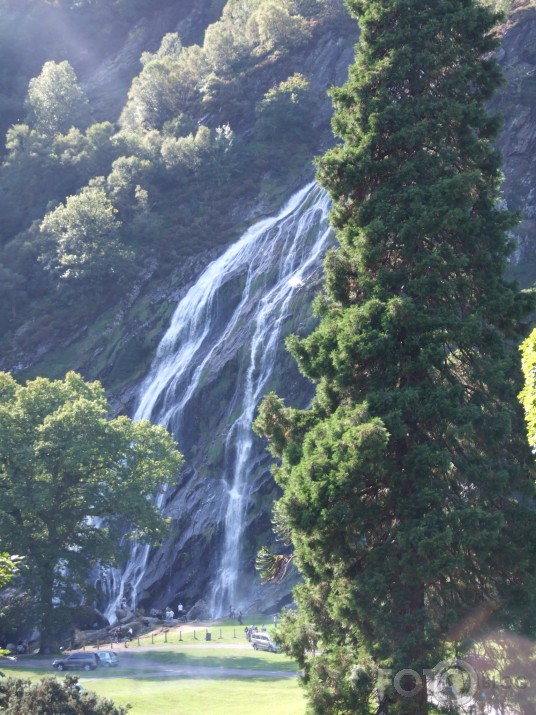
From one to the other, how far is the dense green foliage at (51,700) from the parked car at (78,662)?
20.1m

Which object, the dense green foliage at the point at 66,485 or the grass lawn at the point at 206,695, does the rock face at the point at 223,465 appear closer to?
the dense green foliage at the point at 66,485

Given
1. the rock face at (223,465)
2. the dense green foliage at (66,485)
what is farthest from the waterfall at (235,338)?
the dense green foliage at (66,485)

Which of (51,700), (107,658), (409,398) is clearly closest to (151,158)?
(107,658)

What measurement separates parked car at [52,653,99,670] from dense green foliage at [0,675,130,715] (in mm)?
20077

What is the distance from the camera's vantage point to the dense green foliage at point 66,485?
49.0 metres

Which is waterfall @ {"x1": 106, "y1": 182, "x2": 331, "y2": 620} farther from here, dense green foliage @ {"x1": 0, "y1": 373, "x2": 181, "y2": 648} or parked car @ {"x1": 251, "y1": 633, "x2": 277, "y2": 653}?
parked car @ {"x1": 251, "y1": 633, "x2": 277, "y2": 653}

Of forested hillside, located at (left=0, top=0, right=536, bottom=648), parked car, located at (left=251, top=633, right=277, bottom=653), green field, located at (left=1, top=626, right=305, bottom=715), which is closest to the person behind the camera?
green field, located at (left=1, top=626, right=305, bottom=715)

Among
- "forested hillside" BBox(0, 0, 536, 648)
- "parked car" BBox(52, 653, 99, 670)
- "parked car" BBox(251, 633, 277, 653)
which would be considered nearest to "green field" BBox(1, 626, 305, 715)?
"parked car" BBox(251, 633, 277, 653)

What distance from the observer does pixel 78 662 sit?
42.1 metres

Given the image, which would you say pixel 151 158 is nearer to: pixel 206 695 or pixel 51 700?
pixel 206 695

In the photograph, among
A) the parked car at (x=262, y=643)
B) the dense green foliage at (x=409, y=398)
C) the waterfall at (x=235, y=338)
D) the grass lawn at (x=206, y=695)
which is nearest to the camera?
the dense green foliage at (x=409, y=398)

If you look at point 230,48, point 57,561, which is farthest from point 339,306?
point 230,48

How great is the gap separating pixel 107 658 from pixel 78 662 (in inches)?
50.1

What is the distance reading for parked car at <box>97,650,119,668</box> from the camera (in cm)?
4189
